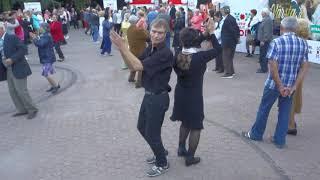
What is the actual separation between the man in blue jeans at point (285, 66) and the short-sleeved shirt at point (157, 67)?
1.61 m

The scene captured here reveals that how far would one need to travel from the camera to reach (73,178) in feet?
17.8

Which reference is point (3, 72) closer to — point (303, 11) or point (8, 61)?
point (8, 61)

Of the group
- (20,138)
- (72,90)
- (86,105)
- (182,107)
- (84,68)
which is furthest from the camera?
(84,68)

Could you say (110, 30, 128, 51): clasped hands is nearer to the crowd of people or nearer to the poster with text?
the crowd of people

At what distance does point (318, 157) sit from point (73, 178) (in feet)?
10.4

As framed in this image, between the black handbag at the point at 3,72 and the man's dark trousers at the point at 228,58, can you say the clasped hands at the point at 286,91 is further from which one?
the man's dark trousers at the point at 228,58

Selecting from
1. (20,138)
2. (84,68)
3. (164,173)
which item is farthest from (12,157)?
(84,68)

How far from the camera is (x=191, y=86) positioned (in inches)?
203

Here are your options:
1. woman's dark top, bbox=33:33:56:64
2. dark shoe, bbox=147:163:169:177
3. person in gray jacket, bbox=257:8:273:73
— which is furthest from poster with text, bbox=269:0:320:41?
dark shoe, bbox=147:163:169:177

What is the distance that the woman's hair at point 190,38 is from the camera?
197 inches

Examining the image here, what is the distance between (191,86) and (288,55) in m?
1.47

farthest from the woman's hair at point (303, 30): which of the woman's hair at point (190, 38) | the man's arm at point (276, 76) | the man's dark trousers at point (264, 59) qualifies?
the man's dark trousers at point (264, 59)

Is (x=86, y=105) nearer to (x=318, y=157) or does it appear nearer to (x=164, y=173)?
(x=164, y=173)

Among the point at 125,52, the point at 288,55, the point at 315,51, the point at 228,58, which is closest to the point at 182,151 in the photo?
the point at 288,55
